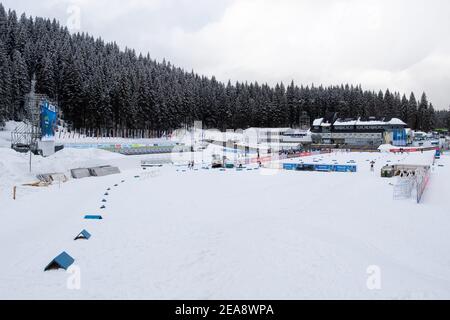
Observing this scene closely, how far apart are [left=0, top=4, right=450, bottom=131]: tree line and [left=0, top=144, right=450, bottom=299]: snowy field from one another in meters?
55.1

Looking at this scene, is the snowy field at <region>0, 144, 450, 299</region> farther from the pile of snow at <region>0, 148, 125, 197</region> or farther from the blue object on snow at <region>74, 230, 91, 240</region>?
the pile of snow at <region>0, 148, 125, 197</region>

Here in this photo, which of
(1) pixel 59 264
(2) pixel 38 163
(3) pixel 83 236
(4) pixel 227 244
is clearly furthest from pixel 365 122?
(1) pixel 59 264

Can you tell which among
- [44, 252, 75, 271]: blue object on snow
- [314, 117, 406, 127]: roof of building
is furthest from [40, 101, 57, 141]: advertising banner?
[314, 117, 406, 127]: roof of building

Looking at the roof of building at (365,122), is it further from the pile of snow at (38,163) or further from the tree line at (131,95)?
the pile of snow at (38,163)

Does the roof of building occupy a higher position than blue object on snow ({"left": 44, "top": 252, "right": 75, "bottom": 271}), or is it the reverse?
the roof of building

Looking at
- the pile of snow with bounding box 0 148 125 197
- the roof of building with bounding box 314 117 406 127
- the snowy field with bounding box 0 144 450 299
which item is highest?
the roof of building with bounding box 314 117 406 127

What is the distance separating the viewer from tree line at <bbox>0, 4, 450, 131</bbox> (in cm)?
7381

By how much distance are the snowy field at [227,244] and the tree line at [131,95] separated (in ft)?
181

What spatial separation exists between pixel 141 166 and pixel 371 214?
104 ft

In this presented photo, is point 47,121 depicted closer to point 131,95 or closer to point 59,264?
point 59,264

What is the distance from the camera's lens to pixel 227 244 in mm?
12172

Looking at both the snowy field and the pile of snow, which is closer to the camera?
the snowy field

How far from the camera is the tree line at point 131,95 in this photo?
73.8m

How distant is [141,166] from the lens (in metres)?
42.5
